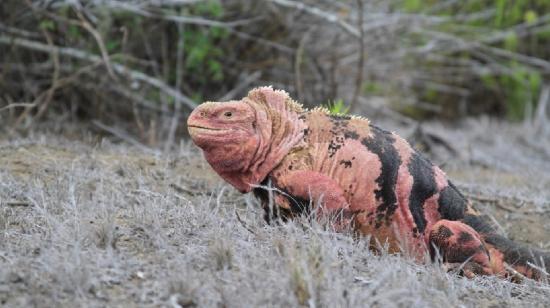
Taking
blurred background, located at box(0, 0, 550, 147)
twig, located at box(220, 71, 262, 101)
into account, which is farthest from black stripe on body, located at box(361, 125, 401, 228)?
twig, located at box(220, 71, 262, 101)

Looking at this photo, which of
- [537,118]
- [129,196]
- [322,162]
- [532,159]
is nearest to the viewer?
[322,162]

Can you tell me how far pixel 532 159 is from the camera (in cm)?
1058

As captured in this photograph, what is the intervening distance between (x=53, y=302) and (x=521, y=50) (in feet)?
44.7

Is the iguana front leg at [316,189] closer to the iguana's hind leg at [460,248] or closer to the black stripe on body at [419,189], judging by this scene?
the black stripe on body at [419,189]

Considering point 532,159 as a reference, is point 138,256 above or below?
above

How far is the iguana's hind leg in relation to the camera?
4.34 m

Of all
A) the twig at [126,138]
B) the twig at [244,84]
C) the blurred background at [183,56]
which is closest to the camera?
the twig at [126,138]

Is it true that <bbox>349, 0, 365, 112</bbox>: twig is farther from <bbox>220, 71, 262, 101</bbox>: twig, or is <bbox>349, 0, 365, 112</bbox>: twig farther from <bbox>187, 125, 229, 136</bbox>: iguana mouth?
<bbox>187, 125, 229, 136</bbox>: iguana mouth

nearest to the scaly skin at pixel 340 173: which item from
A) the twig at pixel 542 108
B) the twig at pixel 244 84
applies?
the twig at pixel 244 84

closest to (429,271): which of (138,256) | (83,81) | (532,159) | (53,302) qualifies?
(138,256)

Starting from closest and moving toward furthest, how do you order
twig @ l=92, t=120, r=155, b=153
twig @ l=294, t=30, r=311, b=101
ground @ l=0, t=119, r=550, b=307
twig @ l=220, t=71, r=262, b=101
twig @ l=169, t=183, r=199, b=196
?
1. ground @ l=0, t=119, r=550, b=307
2. twig @ l=169, t=183, r=199, b=196
3. twig @ l=92, t=120, r=155, b=153
4. twig @ l=294, t=30, r=311, b=101
5. twig @ l=220, t=71, r=262, b=101

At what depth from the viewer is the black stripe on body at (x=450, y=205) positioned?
14.9 ft

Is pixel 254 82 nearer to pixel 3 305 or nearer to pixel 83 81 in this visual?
pixel 83 81

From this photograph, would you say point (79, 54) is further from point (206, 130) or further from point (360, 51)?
point (206, 130)
